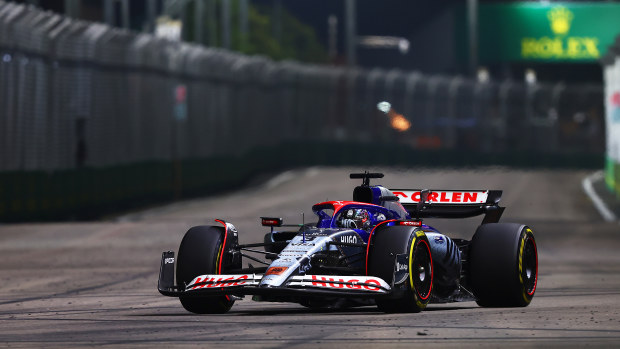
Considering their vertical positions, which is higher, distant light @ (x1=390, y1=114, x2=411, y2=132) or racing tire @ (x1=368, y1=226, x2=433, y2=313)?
distant light @ (x1=390, y1=114, x2=411, y2=132)

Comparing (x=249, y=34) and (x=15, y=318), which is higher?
(x=249, y=34)

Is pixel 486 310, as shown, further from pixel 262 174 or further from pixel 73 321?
pixel 262 174

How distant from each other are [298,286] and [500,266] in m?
2.59

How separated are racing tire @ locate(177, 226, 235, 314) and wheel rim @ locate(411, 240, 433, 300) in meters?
1.81

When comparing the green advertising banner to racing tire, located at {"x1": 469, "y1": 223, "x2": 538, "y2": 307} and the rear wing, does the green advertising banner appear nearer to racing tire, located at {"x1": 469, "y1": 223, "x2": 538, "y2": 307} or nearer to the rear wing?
the rear wing

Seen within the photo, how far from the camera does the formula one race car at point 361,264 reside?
11227mm

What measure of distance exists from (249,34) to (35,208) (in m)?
56.2

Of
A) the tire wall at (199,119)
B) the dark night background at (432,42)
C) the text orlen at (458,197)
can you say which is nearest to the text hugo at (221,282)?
the text orlen at (458,197)

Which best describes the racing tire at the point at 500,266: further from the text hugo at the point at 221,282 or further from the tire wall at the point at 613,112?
the tire wall at the point at 613,112

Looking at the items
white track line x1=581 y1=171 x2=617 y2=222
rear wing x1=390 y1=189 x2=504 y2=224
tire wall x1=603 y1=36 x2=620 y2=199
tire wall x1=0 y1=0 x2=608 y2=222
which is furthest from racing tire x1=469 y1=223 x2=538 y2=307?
tire wall x1=603 y1=36 x2=620 y2=199

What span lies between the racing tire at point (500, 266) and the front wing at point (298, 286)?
70.4 inches

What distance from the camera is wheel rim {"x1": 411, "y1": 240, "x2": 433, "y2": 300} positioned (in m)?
11.9

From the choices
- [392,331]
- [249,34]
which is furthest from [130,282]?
[249,34]

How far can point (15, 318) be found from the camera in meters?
11.7
